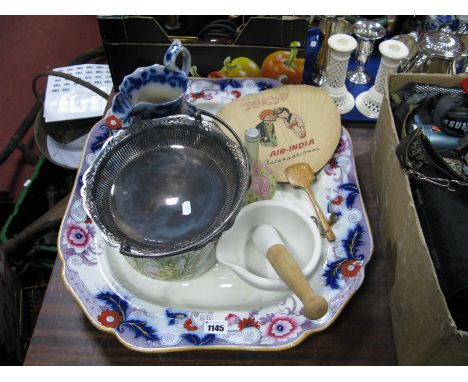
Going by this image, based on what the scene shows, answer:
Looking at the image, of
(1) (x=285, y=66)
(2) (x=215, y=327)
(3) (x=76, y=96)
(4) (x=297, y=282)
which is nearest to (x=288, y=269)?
(4) (x=297, y=282)

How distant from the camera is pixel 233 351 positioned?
56 cm

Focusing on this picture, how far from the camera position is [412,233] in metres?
0.52

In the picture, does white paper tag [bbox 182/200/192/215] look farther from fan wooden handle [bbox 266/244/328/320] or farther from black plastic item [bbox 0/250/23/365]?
black plastic item [bbox 0/250/23/365]

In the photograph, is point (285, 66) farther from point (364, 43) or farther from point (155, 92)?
point (155, 92)

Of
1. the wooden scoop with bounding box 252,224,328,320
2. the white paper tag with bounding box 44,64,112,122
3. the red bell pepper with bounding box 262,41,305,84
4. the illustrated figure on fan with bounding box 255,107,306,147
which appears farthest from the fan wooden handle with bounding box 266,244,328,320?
the white paper tag with bounding box 44,64,112,122

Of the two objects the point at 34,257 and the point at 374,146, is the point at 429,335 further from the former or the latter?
the point at 34,257

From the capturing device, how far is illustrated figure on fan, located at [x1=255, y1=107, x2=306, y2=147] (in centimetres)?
72

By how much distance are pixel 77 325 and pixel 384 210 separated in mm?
450

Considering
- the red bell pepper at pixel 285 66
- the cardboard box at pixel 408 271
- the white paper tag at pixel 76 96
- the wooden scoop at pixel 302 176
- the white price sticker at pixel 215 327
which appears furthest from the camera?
the white paper tag at pixel 76 96

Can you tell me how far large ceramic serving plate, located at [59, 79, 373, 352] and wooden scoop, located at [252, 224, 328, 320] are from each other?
6 centimetres

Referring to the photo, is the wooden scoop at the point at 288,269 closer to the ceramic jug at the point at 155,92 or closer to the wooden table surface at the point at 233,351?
the wooden table surface at the point at 233,351

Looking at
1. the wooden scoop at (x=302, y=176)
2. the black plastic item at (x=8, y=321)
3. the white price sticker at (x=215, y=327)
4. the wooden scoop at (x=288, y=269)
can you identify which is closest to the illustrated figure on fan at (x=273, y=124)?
the wooden scoop at (x=302, y=176)

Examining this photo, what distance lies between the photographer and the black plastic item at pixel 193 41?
75 centimetres

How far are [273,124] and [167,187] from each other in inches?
9.3
